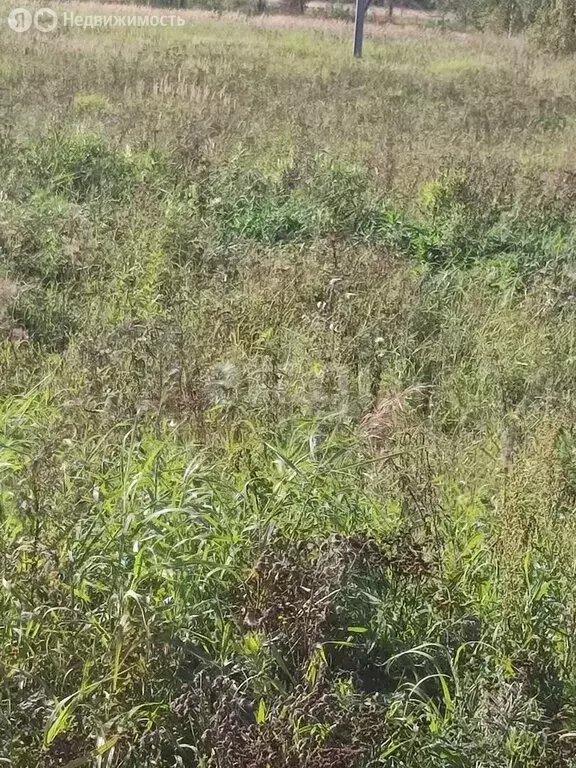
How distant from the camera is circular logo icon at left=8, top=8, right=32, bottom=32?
62.9 feet

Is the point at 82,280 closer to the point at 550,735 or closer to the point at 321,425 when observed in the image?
the point at 321,425

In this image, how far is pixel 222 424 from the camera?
3.68m

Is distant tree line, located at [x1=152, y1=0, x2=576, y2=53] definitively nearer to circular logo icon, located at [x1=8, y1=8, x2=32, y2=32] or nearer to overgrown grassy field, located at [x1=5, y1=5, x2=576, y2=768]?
circular logo icon, located at [x1=8, y1=8, x2=32, y2=32]

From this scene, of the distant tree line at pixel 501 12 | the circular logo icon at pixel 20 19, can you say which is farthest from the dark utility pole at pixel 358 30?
the circular logo icon at pixel 20 19

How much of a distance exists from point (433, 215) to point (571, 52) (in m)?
15.9

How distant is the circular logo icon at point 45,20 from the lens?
19184mm

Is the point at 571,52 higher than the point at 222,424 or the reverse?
higher

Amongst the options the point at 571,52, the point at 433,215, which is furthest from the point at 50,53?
the point at 571,52

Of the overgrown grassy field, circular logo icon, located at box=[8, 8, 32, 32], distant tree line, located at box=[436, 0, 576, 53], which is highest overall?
distant tree line, located at box=[436, 0, 576, 53]
